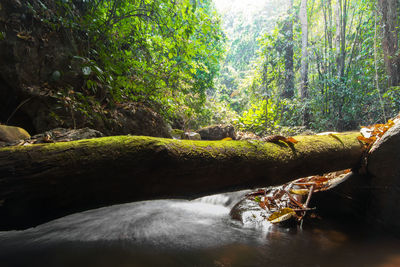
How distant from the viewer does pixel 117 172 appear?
1.23m

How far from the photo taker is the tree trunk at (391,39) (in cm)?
656

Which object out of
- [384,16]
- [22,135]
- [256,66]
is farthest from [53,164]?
[256,66]

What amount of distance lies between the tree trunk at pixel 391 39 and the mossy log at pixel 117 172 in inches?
318

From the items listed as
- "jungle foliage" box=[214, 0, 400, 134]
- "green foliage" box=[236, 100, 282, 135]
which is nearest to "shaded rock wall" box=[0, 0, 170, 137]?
"green foliage" box=[236, 100, 282, 135]

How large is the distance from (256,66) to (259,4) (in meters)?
19.0

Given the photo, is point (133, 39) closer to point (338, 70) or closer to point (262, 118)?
point (262, 118)

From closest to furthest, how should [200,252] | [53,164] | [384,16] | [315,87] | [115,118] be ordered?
1. [53,164]
2. [200,252]
3. [115,118]
4. [384,16]
5. [315,87]

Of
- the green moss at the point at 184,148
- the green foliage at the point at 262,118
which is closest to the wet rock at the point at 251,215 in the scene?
the green moss at the point at 184,148

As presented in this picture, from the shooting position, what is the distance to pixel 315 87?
9539 mm

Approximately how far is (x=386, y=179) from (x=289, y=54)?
10.8 metres

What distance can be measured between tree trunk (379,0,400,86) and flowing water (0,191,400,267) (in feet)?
24.3

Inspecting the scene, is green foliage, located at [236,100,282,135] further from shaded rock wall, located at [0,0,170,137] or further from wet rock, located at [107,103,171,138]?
shaded rock wall, located at [0,0,170,137]

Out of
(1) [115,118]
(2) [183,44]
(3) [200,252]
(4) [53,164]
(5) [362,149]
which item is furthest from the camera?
(1) [115,118]

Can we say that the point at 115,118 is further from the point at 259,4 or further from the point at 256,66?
the point at 259,4
